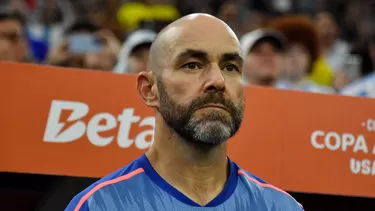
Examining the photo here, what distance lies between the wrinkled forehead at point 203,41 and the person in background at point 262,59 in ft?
8.44

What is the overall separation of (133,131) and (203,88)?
84cm

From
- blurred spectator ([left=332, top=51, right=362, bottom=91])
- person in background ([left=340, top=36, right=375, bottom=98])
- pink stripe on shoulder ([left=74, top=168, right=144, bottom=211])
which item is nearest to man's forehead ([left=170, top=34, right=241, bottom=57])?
pink stripe on shoulder ([left=74, top=168, right=144, bottom=211])

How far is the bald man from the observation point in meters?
2.38

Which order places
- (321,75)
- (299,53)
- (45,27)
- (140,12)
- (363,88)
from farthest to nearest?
1. (140,12)
2. (45,27)
3. (321,75)
4. (299,53)
5. (363,88)

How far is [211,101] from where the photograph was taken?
236cm

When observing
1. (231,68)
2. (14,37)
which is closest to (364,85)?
(14,37)

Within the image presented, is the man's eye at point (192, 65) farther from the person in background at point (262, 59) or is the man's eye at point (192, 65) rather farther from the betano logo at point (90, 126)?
the person in background at point (262, 59)

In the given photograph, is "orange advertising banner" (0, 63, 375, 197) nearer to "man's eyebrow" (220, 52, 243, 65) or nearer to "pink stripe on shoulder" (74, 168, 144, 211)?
"pink stripe on shoulder" (74, 168, 144, 211)

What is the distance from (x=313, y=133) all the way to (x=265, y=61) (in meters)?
2.07

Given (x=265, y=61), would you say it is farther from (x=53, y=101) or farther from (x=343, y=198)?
(x=53, y=101)

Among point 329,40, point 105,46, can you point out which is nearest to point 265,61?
point 105,46

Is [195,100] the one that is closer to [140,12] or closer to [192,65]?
[192,65]

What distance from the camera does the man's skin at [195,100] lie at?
2.37 m

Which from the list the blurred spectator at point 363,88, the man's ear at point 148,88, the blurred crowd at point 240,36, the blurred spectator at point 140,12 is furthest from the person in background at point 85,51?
the man's ear at point 148,88
